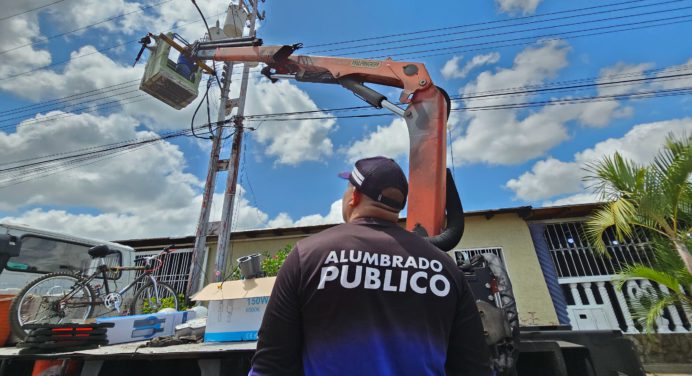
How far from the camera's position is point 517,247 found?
25.2 ft

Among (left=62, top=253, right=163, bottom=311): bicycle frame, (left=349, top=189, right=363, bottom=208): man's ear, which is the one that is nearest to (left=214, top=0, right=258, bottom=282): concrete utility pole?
(left=62, top=253, right=163, bottom=311): bicycle frame

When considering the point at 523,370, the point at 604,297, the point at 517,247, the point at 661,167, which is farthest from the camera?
the point at 517,247

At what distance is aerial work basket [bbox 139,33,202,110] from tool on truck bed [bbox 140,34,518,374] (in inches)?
98.7

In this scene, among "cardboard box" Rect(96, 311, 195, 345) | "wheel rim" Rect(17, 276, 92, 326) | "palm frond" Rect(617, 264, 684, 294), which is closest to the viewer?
"cardboard box" Rect(96, 311, 195, 345)

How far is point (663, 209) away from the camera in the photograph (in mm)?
4297

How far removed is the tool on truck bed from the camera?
1793mm

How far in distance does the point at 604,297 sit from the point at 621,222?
3448mm

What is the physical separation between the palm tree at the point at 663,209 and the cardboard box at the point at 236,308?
5240 millimetres

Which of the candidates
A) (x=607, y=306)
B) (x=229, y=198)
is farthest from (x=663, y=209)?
(x=229, y=198)

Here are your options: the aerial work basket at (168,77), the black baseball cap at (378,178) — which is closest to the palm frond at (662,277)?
the black baseball cap at (378,178)

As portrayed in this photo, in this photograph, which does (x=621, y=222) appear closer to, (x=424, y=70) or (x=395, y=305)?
(x=424, y=70)

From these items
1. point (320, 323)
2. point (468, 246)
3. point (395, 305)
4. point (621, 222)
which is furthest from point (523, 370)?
point (468, 246)

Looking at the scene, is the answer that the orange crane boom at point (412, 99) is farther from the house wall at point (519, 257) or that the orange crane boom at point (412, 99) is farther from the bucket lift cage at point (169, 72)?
the house wall at point (519, 257)

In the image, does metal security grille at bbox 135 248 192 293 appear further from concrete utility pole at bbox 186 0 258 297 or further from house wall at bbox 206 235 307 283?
concrete utility pole at bbox 186 0 258 297
